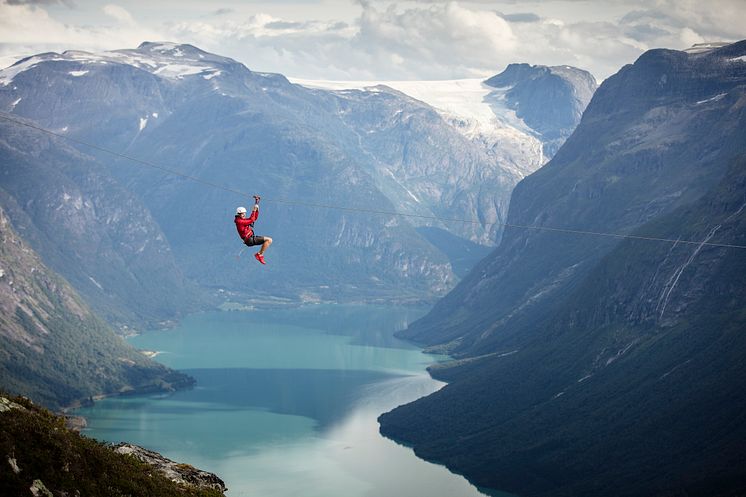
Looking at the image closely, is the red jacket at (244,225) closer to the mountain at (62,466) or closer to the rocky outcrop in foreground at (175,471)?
the rocky outcrop in foreground at (175,471)

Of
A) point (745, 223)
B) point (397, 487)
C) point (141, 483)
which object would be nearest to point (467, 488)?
point (397, 487)

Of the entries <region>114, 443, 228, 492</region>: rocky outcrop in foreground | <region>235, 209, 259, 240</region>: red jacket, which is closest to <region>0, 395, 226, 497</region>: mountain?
<region>114, 443, 228, 492</region>: rocky outcrop in foreground

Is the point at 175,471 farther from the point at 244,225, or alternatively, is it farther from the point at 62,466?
the point at 244,225

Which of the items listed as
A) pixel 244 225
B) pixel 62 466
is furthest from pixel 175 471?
pixel 244 225

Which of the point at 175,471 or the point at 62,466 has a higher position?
the point at 175,471

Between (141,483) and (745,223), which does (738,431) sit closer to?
(745,223)

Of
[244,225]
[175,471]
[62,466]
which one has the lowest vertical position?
[62,466]

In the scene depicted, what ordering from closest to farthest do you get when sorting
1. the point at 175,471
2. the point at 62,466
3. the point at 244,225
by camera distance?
the point at 62,466 → the point at 175,471 → the point at 244,225

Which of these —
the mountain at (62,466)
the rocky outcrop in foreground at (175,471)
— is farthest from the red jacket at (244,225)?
the mountain at (62,466)

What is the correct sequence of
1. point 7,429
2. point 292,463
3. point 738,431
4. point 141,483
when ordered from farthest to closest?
1. point 292,463
2. point 738,431
3. point 141,483
4. point 7,429
